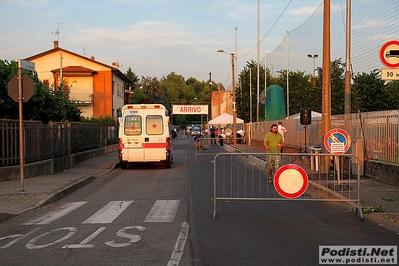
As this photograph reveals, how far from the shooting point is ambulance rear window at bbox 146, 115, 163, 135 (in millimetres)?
21156

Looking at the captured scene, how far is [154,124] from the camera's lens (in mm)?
21219

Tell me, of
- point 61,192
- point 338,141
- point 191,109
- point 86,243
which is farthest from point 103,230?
point 191,109

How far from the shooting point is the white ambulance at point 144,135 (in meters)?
21.0

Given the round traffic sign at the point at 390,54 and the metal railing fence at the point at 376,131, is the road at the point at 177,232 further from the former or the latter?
the metal railing fence at the point at 376,131

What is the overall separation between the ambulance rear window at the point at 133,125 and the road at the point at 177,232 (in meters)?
Answer: 8.02

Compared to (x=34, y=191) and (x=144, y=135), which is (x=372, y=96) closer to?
(x=144, y=135)

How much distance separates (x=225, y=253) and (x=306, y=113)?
1285 cm

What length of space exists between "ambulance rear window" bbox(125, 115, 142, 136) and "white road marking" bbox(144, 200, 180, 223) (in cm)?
922

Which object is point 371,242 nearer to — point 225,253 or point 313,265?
point 313,265

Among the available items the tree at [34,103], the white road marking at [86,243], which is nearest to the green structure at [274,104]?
the tree at [34,103]

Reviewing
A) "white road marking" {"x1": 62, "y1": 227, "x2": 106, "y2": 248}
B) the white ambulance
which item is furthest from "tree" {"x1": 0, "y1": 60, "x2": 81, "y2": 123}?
"white road marking" {"x1": 62, "y1": 227, "x2": 106, "y2": 248}

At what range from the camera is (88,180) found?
1722 cm

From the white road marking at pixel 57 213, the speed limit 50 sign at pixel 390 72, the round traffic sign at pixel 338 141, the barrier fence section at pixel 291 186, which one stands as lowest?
the white road marking at pixel 57 213

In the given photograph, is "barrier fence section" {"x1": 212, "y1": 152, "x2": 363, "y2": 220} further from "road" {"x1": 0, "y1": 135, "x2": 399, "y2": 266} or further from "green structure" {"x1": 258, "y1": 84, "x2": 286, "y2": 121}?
"green structure" {"x1": 258, "y1": 84, "x2": 286, "y2": 121}
